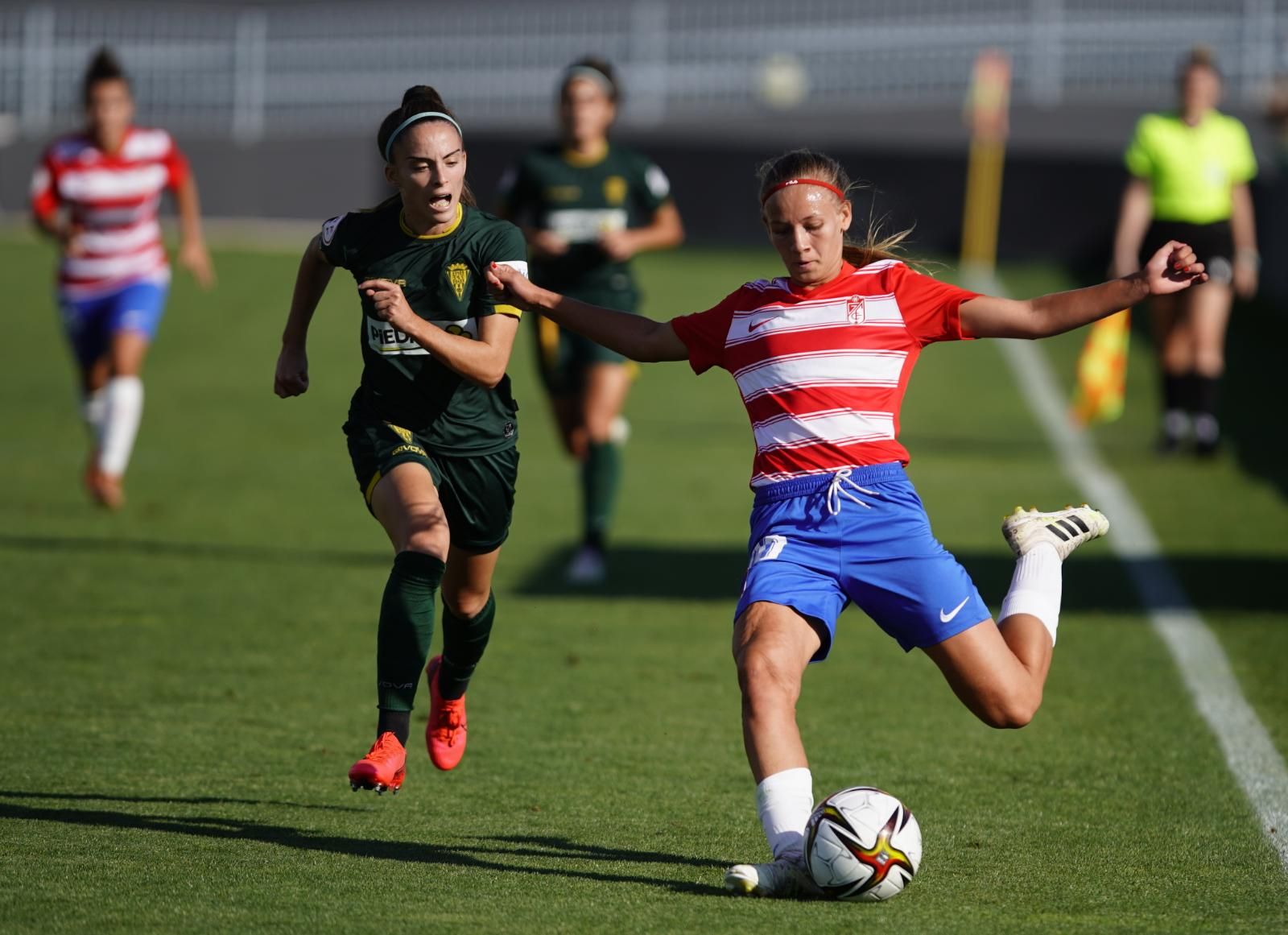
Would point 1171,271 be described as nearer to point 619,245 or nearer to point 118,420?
point 619,245

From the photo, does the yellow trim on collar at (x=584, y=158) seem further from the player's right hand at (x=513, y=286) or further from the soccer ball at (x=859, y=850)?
the soccer ball at (x=859, y=850)

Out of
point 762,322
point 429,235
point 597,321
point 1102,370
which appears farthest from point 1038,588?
point 1102,370

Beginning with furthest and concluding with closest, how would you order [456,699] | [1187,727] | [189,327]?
[189,327] < [1187,727] < [456,699]

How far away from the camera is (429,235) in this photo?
566cm

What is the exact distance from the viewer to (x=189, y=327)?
21.3 meters

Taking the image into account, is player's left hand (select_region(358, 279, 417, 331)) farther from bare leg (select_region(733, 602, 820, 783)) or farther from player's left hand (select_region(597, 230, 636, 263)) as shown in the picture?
player's left hand (select_region(597, 230, 636, 263))

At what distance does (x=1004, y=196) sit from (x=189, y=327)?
12.7 meters

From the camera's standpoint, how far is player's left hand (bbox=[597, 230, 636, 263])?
9.36 m

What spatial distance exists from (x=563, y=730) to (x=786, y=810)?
2104mm

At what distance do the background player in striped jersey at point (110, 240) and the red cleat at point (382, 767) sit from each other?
21.4 feet

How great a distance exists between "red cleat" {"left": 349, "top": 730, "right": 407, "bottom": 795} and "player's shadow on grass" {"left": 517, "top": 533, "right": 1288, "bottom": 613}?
159 inches

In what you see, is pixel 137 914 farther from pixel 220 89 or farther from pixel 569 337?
pixel 220 89

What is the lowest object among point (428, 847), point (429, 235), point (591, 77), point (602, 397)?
point (428, 847)

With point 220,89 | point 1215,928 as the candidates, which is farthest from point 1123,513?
point 220,89
